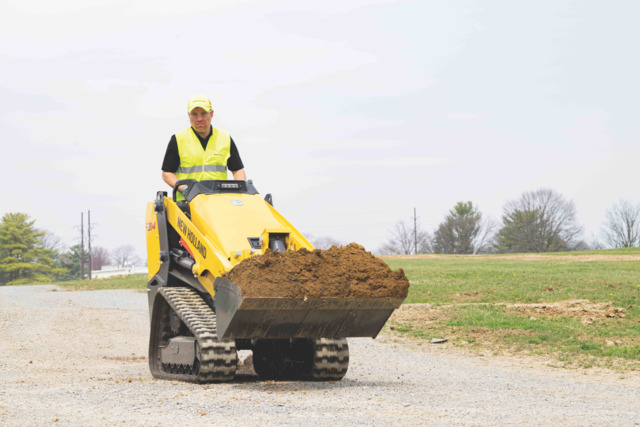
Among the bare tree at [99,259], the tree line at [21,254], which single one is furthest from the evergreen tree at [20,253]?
the bare tree at [99,259]

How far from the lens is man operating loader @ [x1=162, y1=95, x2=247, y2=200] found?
978 cm

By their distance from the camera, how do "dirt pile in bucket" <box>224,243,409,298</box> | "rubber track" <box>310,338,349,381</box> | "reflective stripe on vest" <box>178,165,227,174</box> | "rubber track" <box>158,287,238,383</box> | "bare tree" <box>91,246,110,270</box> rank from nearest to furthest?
1. "dirt pile in bucket" <box>224,243,409,298</box>
2. "rubber track" <box>158,287,238,383</box>
3. "rubber track" <box>310,338,349,381</box>
4. "reflective stripe on vest" <box>178,165,227,174</box>
5. "bare tree" <box>91,246,110,270</box>

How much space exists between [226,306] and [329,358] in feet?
6.23

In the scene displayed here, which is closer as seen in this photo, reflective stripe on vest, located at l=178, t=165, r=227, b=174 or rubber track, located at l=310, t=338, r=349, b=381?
rubber track, located at l=310, t=338, r=349, b=381

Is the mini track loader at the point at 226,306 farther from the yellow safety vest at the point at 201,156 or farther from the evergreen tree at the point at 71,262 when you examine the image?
the evergreen tree at the point at 71,262

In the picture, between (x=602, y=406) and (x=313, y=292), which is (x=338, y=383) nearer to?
(x=313, y=292)

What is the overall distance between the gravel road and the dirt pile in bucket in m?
1.06

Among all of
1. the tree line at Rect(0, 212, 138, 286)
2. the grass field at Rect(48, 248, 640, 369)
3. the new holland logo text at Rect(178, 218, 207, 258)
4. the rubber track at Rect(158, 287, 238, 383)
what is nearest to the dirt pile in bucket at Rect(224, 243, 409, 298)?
the rubber track at Rect(158, 287, 238, 383)

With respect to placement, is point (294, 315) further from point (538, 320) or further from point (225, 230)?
point (538, 320)

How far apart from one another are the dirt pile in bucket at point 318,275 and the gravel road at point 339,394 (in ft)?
3.46

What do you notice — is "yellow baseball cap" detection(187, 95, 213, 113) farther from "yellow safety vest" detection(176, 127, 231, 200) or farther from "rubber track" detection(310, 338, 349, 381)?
"rubber track" detection(310, 338, 349, 381)

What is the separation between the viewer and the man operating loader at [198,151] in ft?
32.1

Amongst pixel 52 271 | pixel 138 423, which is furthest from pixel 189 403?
pixel 52 271

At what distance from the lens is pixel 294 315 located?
26.3ft
